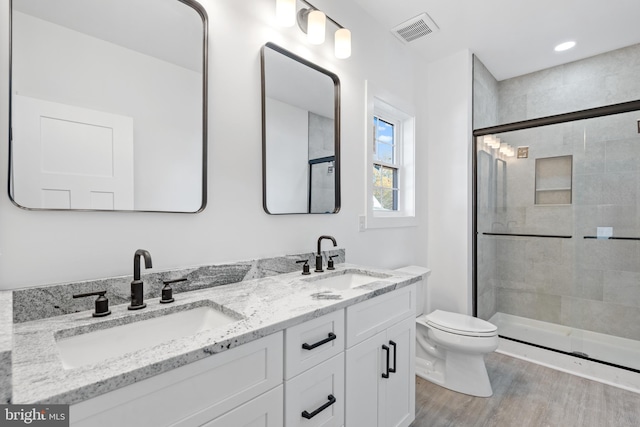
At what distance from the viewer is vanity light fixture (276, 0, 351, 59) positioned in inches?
59.0

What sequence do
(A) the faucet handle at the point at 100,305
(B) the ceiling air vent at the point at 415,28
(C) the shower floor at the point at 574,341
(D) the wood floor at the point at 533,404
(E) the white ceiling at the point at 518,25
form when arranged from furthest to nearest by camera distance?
1. (C) the shower floor at the point at 574,341
2. (B) the ceiling air vent at the point at 415,28
3. (E) the white ceiling at the point at 518,25
4. (D) the wood floor at the point at 533,404
5. (A) the faucet handle at the point at 100,305

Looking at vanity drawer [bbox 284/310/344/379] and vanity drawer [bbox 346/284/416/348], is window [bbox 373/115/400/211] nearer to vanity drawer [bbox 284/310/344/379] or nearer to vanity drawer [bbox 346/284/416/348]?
vanity drawer [bbox 346/284/416/348]

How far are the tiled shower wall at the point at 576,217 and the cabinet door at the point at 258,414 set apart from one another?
2507 millimetres

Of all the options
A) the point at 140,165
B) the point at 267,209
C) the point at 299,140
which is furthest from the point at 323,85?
the point at 140,165

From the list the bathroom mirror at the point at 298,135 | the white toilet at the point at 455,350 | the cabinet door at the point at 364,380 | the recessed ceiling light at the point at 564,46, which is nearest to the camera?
the cabinet door at the point at 364,380

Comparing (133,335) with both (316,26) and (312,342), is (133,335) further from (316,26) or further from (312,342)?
(316,26)

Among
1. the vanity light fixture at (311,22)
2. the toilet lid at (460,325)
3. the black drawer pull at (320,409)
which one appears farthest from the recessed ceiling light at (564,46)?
the black drawer pull at (320,409)

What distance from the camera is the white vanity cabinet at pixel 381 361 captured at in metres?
1.23

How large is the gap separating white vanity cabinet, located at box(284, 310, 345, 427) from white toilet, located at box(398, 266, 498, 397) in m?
1.17

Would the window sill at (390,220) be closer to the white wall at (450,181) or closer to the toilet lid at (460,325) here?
the white wall at (450,181)

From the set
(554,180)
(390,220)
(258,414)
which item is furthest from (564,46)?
(258,414)

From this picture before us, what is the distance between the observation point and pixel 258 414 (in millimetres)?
869

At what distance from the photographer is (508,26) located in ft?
7.74

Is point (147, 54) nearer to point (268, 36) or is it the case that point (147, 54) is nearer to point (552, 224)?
point (268, 36)
